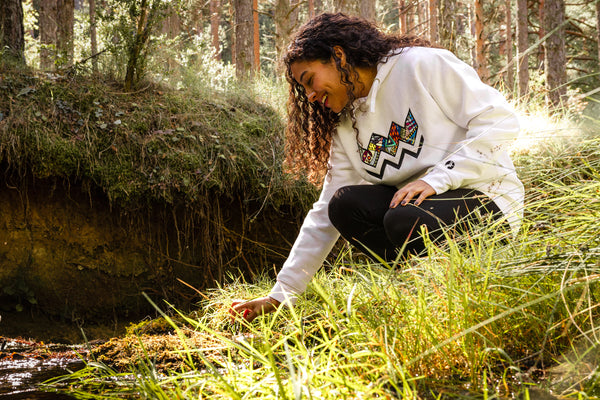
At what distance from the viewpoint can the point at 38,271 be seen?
3.96 metres

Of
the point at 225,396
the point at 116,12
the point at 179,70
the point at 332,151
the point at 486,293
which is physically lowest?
the point at 225,396

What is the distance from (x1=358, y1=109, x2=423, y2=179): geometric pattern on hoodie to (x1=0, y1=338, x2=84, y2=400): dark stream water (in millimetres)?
1618

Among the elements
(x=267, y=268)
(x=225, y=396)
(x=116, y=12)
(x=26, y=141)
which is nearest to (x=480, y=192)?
(x=225, y=396)

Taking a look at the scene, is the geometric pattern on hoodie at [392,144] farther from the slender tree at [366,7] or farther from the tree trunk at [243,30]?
the tree trunk at [243,30]

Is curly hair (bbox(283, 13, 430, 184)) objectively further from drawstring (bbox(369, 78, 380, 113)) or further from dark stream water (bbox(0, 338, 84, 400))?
dark stream water (bbox(0, 338, 84, 400))

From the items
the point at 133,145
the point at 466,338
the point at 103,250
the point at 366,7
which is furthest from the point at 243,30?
the point at 466,338

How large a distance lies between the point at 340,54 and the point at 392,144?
49 cm

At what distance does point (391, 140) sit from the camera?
8.20ft

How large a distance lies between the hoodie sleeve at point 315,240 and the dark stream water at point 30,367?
0.99 metres

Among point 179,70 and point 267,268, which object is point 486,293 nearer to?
point 267,268

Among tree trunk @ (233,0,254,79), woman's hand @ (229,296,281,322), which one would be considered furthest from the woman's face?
tree trunk @ (233,0,254,79)

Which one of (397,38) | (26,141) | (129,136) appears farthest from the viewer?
(129,136)

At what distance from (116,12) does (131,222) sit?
1.96m

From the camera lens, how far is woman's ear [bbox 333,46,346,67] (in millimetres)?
2396
